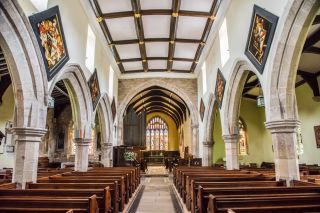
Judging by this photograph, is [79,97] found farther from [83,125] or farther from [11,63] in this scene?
[11,63]

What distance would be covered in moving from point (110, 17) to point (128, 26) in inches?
34.6

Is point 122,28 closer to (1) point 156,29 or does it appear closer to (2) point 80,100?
(1) point 156,29

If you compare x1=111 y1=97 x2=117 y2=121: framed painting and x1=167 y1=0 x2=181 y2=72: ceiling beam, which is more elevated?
x1=167 y1=0 x2=181 y2=72: ceiling beam

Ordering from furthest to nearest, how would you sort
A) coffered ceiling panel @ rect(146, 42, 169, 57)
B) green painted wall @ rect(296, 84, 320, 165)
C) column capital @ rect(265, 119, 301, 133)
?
coffered ceiling panel @ rect(146, 42, 169, 57), green painted wall @ rect(296, 84, 320, 165), column capital @ rect(265, 119, 301, 133)

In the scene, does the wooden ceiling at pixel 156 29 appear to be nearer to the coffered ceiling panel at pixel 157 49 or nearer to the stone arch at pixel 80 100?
the coffered ceiling panel at pixel 157 49

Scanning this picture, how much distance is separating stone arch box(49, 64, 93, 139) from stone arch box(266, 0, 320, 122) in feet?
18.6

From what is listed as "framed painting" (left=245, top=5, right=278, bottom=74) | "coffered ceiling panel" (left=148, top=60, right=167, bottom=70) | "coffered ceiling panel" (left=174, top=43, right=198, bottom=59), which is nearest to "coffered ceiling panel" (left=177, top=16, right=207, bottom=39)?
Answer: "coffered ceiling panel" (left=174, top=43, right=198, bottom=59)

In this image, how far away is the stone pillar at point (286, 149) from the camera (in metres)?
4.82

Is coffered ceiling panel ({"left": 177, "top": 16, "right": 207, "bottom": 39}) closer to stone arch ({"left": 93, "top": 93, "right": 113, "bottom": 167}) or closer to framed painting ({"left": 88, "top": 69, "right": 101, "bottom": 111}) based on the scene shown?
framed painting ({"left": 88, "top": 69, "right": 101, "bottom": 111})

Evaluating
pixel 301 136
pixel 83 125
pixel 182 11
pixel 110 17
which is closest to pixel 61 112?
pixel 83 125

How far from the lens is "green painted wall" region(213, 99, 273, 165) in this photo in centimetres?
1440

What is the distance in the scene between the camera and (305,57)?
8828 mm

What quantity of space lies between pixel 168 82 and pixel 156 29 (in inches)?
202

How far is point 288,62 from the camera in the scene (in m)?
4.99
